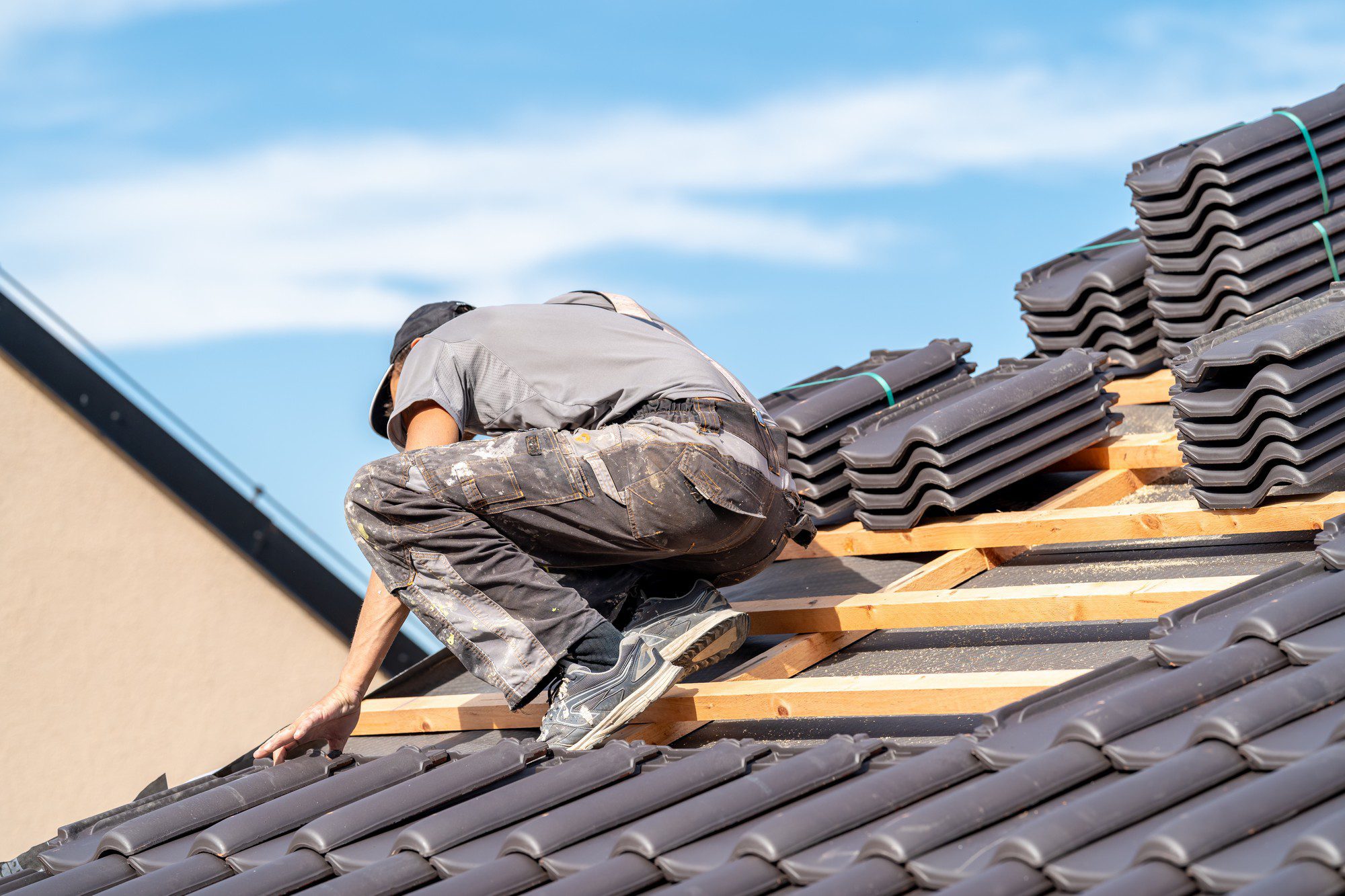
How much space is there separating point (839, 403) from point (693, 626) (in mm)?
1982

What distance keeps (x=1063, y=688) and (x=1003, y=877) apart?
2.71 ft

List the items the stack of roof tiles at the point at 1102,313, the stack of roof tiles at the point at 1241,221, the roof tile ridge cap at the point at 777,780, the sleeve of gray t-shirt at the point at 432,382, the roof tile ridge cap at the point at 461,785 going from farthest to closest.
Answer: the stack of roof tiles at the point at 1102,313
the stack of roof tiles at the point at 1241,221
the sleeve of gray t-shirt at the point at 432,382
the roof tile ridge cap at the point at 461,785
the roof tile ridge cap at the point at 777,780

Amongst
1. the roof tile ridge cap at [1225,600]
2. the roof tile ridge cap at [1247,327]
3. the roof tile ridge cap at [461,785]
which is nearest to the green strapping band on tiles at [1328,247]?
the roof tile ridge cap at [1247,327]

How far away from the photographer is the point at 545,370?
3.79 m

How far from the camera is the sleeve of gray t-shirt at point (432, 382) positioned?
360 cm

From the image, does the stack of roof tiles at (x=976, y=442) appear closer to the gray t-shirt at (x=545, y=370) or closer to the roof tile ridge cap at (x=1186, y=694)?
the gray t-shirt at (x=545, y=370)

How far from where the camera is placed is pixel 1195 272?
5773 millimetres

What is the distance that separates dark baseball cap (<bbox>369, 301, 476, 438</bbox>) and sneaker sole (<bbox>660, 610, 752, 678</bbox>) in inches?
42.7

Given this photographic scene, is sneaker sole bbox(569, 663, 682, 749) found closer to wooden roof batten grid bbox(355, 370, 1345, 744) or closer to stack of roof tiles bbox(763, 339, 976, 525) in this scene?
wooden roof batten grid bbox(355, 370, 1345, 744)

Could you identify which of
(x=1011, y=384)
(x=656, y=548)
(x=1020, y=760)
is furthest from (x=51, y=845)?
(x=1011, y=384)

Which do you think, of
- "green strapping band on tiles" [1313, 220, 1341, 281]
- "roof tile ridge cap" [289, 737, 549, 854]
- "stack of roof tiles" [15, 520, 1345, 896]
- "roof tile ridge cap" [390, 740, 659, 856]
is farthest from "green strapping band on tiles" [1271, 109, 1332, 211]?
"roof tile ridge cap" [289, 737, 549, 854]

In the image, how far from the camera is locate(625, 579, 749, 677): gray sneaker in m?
3.71

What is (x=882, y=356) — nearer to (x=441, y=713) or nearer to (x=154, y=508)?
(x=441, y=713)

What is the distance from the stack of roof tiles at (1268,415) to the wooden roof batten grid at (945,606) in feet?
0.31
